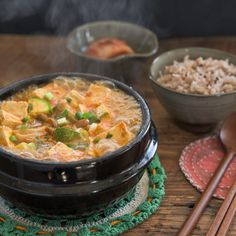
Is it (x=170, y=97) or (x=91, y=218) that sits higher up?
(x=170, y=97)

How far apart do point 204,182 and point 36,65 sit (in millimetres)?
1650

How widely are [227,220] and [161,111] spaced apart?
1076mm

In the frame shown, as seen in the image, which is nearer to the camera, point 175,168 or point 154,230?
point 154,230

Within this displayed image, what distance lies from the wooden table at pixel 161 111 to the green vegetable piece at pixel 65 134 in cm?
48

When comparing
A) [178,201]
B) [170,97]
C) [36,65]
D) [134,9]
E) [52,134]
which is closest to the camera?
[52,134]

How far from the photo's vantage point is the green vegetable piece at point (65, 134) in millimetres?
2062

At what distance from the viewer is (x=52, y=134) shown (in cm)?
213

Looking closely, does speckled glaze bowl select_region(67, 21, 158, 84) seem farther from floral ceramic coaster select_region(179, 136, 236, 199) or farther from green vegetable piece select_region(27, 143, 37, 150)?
green vegetable piece select_region(27, 143, 37, 150)

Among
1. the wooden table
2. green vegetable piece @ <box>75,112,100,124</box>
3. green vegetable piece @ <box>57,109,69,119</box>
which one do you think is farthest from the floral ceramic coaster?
green vegetable piece @ <box>57,109,69,119</box>

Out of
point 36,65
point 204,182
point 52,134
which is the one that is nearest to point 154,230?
point 204,182

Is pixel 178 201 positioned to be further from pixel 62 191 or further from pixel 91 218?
pixel 62 191

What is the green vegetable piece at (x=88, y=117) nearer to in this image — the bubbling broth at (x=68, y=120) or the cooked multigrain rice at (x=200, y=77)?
the bubbling broth at (x=68, y=120)

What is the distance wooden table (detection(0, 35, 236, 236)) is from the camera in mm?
2193

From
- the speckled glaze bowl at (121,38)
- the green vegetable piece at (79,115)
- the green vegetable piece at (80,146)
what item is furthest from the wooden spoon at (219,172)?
the speckled glaze bowl at (121,38)
